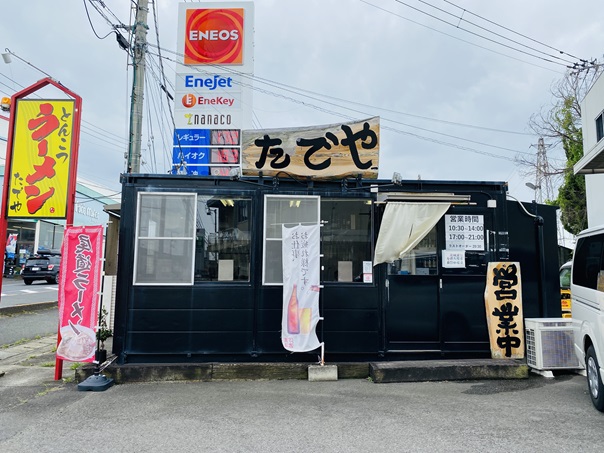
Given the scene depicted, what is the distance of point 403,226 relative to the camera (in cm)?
671

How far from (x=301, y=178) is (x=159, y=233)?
7.95 ft

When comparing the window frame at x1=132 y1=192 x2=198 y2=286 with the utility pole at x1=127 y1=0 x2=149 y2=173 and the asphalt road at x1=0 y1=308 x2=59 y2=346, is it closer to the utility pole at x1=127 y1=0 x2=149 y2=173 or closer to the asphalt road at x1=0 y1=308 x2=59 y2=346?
the utility pole at x1=127 y1=0 x2=149 y2=173

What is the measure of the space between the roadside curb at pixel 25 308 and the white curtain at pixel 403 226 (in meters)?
11.9

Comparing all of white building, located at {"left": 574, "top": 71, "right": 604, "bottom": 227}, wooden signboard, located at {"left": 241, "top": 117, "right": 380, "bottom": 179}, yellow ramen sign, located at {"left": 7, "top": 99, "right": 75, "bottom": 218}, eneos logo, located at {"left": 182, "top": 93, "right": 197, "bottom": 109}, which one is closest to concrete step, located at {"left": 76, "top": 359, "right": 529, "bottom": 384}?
yellow ramen sign, located at {"left": 7, "top": 99, "right": 75, "bottom": 218}

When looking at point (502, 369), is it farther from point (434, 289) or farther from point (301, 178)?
point (301, 178)

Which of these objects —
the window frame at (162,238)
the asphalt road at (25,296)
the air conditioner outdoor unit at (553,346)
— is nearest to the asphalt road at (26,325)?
the asphalt road at (25,296)

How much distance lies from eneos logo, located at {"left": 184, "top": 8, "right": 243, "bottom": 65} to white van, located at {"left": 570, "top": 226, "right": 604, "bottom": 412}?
8995 mm

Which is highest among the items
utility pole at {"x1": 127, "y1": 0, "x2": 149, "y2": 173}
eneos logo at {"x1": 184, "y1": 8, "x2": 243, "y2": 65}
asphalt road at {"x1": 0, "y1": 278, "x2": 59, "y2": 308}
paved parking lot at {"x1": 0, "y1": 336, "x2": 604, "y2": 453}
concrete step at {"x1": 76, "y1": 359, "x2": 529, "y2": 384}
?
eneos logo at {"x1": 184, "y1": 8, "x2": 243, "y2": 65}

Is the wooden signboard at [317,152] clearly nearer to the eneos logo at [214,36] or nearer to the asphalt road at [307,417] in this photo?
the asphalt road at [307,417]

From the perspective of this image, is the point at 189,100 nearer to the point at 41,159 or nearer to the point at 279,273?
the point at 41,159

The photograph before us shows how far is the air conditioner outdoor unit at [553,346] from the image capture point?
6289 millimetres

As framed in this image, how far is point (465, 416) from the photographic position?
4.77m

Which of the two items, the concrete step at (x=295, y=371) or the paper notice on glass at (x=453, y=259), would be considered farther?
the paper notice on glass at (x=453, y=259)

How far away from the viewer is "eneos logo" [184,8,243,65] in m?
11.1
